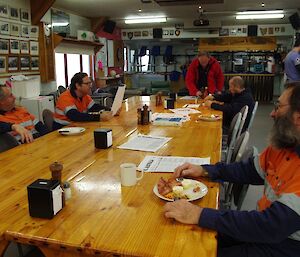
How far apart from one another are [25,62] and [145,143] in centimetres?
496

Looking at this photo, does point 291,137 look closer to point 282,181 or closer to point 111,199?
point 282,181

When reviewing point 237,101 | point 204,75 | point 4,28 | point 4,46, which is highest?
point 4,28

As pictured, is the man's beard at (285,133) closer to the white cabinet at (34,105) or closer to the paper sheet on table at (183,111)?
the paper sheet on table at (183,111)

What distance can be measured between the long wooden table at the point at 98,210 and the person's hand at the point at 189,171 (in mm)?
54

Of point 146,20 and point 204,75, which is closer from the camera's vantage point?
point 204,75

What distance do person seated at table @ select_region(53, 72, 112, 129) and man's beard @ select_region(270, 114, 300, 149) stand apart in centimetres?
204

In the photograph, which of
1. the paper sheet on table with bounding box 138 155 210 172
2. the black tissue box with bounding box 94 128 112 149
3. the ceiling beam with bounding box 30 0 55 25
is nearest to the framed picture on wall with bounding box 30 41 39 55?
the ceiling beam with bounding box 30 0 55 25

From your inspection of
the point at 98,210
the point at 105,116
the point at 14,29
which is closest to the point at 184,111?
the point at 105,116

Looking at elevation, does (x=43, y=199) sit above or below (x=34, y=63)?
below

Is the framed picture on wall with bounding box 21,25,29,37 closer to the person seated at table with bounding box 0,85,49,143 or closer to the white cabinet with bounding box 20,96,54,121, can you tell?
the white cabinet with bounding box 20,96,54,121

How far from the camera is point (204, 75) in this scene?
17.2ft

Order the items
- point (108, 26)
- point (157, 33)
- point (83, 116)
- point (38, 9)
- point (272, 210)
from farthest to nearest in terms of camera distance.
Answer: point (157, 33) → point (108, 26) → point (38, 9) → point (83, 116) → point (272, 210)

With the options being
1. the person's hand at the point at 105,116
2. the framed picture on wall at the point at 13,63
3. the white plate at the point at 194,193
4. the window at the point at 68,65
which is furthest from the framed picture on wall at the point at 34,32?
the white plate at the point at 194,193

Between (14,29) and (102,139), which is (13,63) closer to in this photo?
(14,29)
